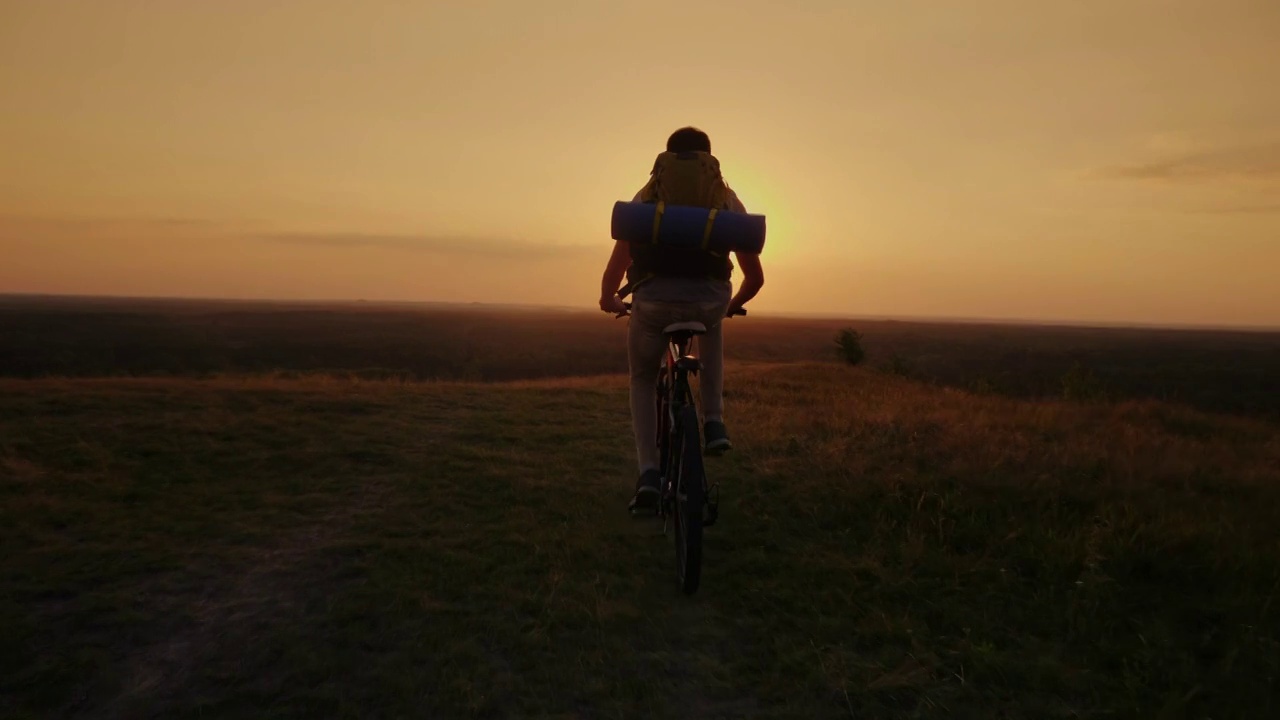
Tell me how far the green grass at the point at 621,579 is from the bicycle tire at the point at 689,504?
0.54ft

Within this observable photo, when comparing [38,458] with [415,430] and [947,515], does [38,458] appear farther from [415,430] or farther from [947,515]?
[947,515]

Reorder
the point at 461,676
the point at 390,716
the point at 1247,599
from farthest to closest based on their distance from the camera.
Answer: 1. the point at 1247,599
2. the point at 461,676
3. the point at 390,716

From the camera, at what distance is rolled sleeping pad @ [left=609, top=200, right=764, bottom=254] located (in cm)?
422

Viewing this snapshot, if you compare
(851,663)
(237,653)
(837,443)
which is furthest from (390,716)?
(837,443)

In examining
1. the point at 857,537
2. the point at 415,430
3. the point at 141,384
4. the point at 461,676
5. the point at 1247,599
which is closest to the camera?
the point at 461,676

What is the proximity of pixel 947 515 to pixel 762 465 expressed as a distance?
6.34 ft

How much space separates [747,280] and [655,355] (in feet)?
2.71

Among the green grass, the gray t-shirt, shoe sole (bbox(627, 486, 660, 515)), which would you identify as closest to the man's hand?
the gray t-shirt

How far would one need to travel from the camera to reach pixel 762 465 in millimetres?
6848

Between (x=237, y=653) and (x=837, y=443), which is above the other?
(x=837, y=443)

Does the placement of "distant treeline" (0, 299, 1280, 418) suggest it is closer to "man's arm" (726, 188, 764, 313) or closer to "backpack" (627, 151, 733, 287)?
"man's arm" (726, 188, 764, 313)

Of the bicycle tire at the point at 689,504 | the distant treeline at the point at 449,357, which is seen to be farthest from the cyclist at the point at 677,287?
the distant treeline at the point at 449,357

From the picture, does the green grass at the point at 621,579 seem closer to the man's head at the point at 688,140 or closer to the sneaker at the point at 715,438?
the sneaker at the point at 715,438

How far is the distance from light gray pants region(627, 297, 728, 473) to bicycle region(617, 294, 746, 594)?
9 centimetres
